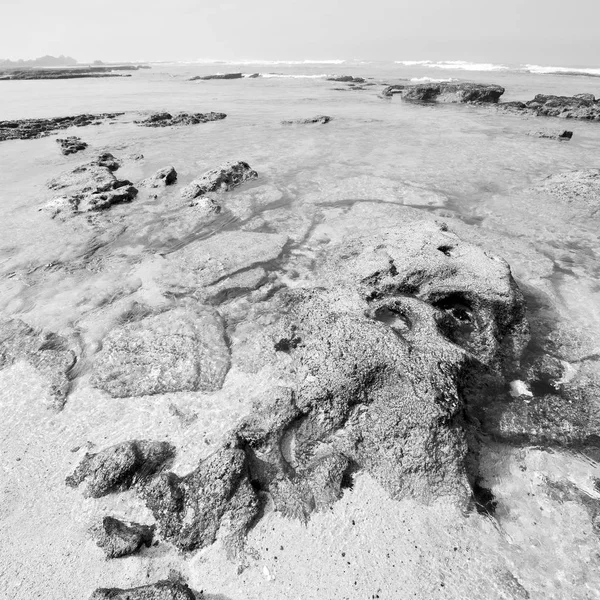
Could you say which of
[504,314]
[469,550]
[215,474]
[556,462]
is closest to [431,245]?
[504,314]

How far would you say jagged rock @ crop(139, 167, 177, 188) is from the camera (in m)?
11.3

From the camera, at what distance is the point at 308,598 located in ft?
9.53

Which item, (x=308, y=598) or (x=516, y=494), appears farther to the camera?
(x=516, y=494)

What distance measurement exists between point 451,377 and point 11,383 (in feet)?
17.5

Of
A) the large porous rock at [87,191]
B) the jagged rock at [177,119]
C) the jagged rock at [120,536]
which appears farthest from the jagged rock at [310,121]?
the jagged rock at [120,536]

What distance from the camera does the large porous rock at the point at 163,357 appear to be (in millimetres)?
4719

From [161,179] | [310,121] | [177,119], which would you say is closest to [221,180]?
[161,179]

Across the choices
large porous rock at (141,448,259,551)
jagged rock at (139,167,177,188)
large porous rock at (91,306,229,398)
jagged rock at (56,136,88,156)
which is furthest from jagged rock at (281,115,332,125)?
large porous rock at (141,448,259,551)

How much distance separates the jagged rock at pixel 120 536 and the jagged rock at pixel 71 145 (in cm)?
1639

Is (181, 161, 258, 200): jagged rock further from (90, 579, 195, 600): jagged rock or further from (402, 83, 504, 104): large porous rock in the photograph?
(402, 83, 504, 104): large porous rock

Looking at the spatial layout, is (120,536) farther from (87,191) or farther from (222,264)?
(87,191)

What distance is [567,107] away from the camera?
2244 centimetres

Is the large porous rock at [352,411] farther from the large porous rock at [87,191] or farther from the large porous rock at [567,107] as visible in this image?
the large porous rock at [567,107]

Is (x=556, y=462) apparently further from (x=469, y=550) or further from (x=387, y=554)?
(x=387, y=554)
